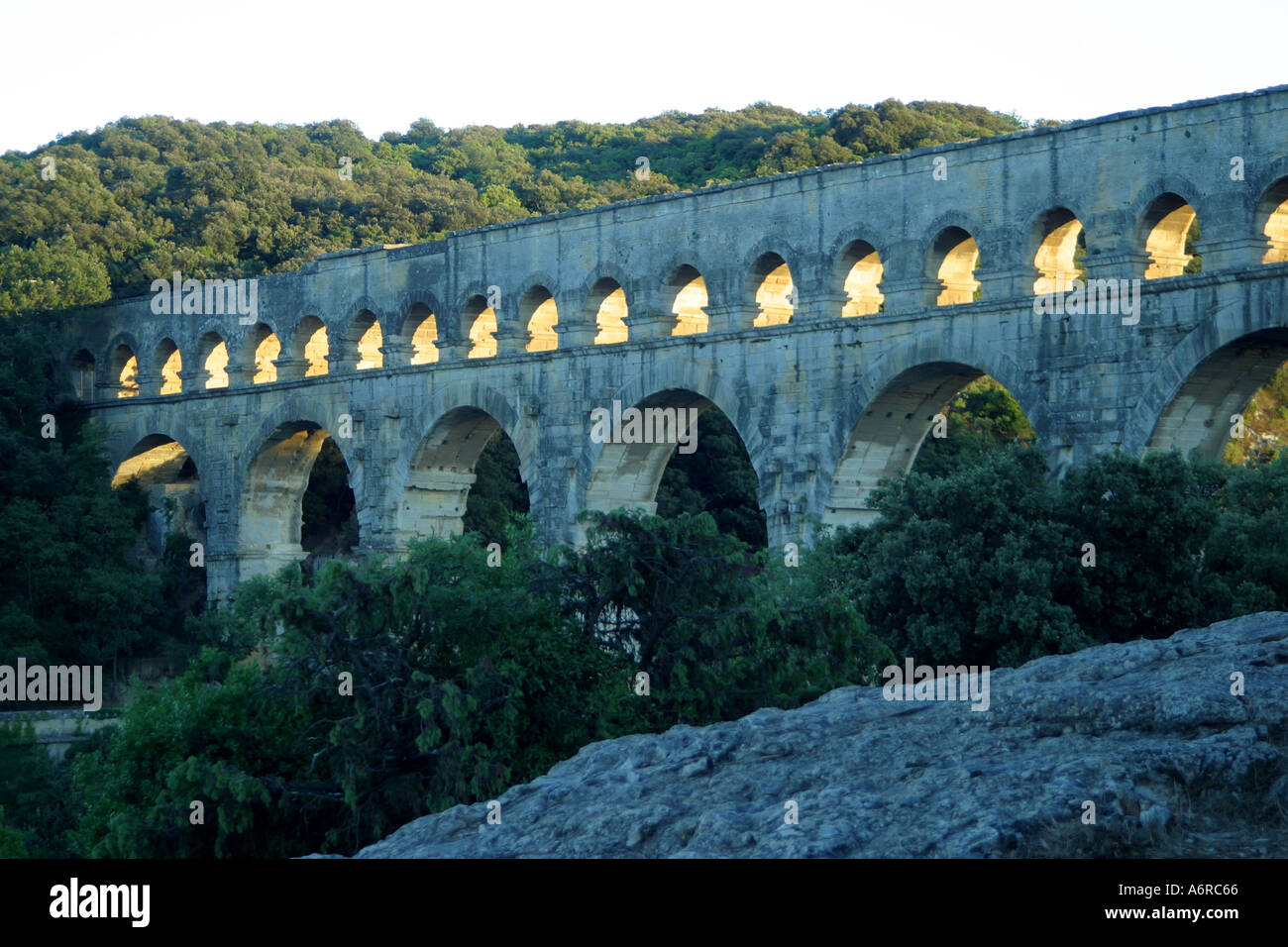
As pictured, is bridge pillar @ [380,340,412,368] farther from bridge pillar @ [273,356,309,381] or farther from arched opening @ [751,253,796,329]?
arched opening @ [751,253,796,329]

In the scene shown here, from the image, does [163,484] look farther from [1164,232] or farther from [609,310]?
[1164,232]

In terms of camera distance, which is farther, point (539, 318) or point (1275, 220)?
point (539, 318)

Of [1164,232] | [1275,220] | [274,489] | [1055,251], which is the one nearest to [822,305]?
[1055,251]

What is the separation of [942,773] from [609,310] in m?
17.7

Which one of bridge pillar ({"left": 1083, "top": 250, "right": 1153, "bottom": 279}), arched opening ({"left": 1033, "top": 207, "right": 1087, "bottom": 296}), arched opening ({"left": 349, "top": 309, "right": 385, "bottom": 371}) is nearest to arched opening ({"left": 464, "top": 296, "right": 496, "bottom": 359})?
arched opening ({"left": 349, "top": 309, "right": 385, "bottom": 371})

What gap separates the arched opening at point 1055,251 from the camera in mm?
19625

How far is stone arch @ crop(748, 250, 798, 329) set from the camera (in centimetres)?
2266

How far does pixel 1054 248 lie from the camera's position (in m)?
20.0

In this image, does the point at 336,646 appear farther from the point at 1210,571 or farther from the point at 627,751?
the point at 1210,571

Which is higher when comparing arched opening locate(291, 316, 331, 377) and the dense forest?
arched opening locate(291, 316, 331, 377)

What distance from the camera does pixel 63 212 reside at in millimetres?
40062

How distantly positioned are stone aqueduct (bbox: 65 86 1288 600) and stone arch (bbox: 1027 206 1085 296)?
4 cm

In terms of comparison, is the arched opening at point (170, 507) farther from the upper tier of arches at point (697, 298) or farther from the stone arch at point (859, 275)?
the stone arch at point (859, 275)
